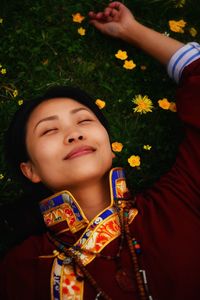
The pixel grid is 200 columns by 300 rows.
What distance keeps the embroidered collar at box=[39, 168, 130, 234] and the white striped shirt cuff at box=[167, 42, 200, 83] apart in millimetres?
893

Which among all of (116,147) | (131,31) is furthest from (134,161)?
(131,31)

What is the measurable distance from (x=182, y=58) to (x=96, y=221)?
48.8 inches

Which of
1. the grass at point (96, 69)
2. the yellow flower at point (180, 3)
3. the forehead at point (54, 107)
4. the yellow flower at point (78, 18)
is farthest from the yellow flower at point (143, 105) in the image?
the yellow flower at point (180, 3)

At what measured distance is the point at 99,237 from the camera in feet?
5.68

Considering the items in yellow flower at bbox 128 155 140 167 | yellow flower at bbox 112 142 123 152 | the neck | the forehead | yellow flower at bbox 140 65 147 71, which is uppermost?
the forehead

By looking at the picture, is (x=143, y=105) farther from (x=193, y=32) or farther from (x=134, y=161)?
(x=193, y=32)

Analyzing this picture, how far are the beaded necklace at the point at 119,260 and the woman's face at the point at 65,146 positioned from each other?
0.84ft

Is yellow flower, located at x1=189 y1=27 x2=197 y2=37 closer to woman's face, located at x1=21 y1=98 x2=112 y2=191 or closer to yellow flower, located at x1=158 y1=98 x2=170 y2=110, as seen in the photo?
yellow flower, located at x1=158 y1=98 x2=170 y2=110

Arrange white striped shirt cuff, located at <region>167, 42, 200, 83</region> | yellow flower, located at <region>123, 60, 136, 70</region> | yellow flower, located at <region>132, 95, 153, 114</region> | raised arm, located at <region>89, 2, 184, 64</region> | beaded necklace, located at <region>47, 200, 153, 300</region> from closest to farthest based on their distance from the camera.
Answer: beaded necklace, located at <region>47, 200, 153, 300</region> < white striped shirt cuff, located at <region>167, 42, 200, 83</region> < raised arm, located at <region>89, 2, 184, 64</region> < yellow flower, located at <region>132, 95, 153, 114</region> < yellow flower, located at <region>123, 60, 136, 70</region>

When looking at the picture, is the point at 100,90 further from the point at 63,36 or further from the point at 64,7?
the point at 64,7

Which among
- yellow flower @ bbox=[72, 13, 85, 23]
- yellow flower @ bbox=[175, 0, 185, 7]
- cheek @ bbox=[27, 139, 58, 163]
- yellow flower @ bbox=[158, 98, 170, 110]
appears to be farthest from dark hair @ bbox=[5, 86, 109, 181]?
yellow flower @ bbox=[175, 0, 185, 7]

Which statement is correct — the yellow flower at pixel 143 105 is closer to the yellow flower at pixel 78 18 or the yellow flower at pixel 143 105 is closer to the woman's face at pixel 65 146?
the woman's face at pixel 65 146

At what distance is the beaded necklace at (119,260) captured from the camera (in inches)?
63.7

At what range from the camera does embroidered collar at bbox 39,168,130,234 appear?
68.7 inches
